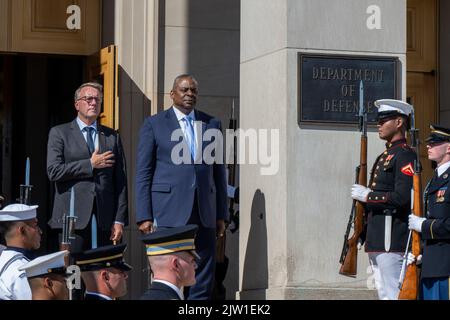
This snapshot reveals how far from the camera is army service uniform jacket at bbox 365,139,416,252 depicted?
1301cm

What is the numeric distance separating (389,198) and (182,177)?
188cm

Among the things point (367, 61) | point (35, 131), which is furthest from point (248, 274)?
point (35, 131)

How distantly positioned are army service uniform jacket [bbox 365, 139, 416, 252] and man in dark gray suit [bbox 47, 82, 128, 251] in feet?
7.54

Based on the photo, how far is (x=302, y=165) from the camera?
1384 cm

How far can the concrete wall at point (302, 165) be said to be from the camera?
541 inches

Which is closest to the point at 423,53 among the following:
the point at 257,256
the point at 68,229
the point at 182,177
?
the point at 257,256

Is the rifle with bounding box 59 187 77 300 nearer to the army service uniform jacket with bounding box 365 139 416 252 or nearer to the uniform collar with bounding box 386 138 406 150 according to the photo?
the army service uniform jacket with bounding box 365 139 416 252

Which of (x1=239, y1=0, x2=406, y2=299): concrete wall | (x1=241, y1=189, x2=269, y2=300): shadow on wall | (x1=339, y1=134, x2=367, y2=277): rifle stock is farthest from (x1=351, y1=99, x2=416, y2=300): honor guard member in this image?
(x1=241, y1=189, x2=269, y2=300): shadow on wall

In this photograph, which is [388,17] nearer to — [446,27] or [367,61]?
[367,61]

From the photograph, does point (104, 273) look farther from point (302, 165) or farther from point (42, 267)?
point (302, 165)

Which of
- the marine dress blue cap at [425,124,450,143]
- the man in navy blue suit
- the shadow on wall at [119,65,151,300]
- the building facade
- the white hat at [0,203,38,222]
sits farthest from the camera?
the shadow on wall at [119,65,151,300]

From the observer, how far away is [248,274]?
14.3 metres

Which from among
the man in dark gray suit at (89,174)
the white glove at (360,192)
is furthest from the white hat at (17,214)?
the white glove at (360,192)

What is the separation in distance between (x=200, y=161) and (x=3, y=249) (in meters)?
2.08
